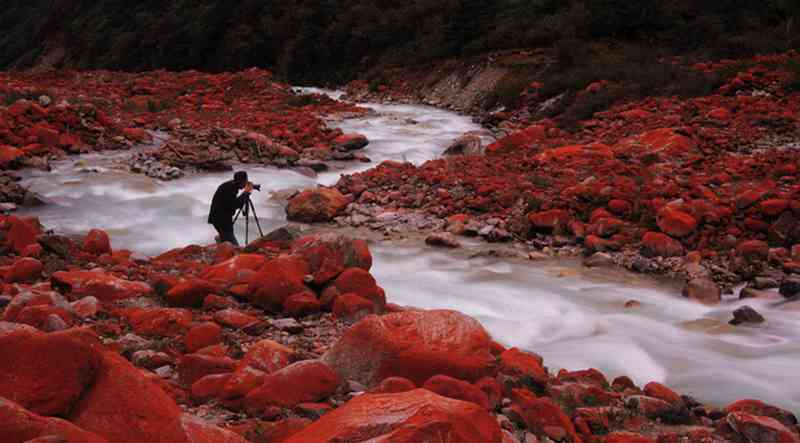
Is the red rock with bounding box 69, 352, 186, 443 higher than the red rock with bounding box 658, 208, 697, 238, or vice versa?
the red rock with bounding box 69, 352, 186, 443

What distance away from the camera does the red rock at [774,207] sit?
830 centimetres

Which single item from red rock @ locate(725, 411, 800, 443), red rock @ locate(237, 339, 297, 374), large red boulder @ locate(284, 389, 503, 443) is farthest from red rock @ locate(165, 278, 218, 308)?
red rock @ locate(725, 411, 800, 443)

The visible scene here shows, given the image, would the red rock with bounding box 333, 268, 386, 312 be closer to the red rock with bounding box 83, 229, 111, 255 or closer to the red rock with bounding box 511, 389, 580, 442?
the red rock with bounding box 511, 389, 580, 442

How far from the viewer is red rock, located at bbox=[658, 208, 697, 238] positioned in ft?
27.5

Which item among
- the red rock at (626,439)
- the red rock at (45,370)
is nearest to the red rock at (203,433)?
the red rock at (45,370)

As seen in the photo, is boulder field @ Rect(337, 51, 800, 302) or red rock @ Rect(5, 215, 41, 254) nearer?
red rock @ Rect(5, 215, 41, 254)

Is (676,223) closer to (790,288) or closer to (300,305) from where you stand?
(790,288)

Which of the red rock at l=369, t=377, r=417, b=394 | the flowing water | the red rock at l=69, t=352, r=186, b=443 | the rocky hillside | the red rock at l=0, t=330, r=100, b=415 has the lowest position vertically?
the flowing water

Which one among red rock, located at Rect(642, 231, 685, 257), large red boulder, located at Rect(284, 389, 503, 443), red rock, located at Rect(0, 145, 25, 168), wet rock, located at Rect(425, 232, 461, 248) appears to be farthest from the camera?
red rock, located at Rect(0, 145, 25, 168)

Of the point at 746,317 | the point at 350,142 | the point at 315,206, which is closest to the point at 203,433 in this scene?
the point at 746,317

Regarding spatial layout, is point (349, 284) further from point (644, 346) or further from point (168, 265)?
point (644, 346)

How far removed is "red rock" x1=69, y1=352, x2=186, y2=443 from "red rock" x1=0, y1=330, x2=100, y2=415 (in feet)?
0.17

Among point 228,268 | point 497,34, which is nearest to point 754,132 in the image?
point 228,268

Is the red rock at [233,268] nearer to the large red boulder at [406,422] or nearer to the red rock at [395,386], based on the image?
the red rock at [395,386]
